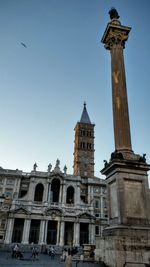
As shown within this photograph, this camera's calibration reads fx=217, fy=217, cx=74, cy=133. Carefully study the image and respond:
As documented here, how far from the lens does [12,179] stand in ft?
191

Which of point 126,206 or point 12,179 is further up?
point 12,179

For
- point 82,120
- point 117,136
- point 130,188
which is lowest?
point 130,188

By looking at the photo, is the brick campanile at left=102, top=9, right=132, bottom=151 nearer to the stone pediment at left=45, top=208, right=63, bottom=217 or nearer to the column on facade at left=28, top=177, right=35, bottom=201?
the stone pediment at left=45, top=208, right=63, bottom=217

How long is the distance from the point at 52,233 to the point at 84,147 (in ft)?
124

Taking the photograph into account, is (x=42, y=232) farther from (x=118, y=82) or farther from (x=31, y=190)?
(x=118, y=82)

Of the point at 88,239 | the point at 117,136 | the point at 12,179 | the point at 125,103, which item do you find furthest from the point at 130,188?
the point at 12,179

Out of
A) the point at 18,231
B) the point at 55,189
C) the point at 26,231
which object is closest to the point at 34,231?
the point at 26,231

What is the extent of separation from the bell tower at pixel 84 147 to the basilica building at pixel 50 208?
12728 mm

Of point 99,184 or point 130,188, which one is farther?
point 99,184

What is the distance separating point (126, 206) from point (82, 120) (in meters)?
80.5

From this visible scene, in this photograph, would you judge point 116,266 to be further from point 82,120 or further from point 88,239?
point 82,120

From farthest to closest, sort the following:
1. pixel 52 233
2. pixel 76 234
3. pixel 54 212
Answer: pixel 54 212
pixel 52 233
pixel 76 234

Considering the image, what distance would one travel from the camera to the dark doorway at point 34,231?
49.0 m

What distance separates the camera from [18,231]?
49.3 metres
